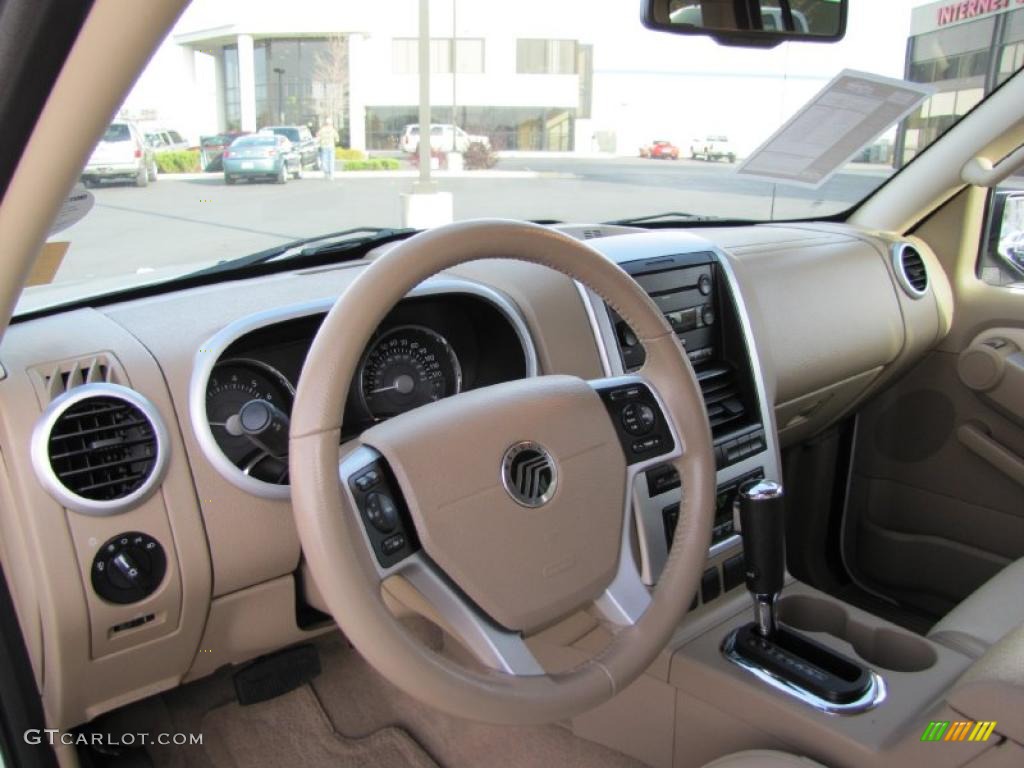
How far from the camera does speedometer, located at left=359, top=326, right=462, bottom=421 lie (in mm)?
1751

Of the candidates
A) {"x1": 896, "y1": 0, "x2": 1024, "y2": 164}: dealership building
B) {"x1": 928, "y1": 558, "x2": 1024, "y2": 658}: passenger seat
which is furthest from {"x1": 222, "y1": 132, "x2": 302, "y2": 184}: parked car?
{"x1": 928, "y1": 558, "x2": 1024, "y2": 658}: passenger seat

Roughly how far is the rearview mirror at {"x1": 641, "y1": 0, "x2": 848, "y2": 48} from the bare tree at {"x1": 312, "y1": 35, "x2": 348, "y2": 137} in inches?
45.1

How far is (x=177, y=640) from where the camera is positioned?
1.67 meters

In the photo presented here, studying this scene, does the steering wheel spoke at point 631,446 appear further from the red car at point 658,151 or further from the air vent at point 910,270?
the red car at point 658,151

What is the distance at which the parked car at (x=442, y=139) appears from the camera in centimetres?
300

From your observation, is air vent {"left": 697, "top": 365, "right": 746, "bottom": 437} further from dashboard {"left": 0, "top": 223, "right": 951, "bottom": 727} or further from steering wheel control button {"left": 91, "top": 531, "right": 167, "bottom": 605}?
steering wheel control button {"left": 91, "top": 531, "right": 167, "bottom": 605}

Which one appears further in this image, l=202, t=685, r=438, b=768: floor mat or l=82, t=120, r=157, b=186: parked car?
l=202, t=685, r=438, b=768: floor mat

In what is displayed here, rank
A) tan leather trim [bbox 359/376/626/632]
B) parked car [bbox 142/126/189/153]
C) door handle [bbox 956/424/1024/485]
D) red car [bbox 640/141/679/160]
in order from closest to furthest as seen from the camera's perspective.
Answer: tan leather trim [bbox 359/376/626/632], parked car [bbox 142/126/189/153], door handle [bbox 956/424/1024/485], red car [bbox 640/141/679/160]

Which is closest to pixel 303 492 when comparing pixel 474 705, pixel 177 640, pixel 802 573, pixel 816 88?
pixel 474 705

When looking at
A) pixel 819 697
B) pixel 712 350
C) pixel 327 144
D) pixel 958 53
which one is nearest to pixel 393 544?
pixel 819 697

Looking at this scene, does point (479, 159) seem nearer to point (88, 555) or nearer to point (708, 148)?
point (708, 148)

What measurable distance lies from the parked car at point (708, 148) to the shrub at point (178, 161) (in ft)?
6.08

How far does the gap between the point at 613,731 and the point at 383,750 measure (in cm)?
63

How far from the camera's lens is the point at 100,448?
1484 mm
